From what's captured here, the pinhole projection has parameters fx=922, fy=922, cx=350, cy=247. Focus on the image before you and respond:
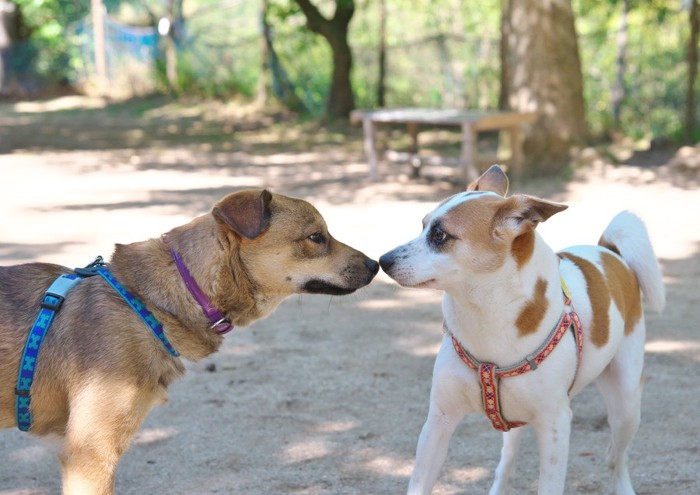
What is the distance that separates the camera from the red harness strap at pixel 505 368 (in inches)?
139

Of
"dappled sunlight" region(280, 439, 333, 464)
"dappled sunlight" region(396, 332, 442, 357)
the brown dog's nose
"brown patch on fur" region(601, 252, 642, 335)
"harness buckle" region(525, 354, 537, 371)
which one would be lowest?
"dappled sunlight" region(396, 332, 442, 357)

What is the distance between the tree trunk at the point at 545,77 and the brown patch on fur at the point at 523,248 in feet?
29.2

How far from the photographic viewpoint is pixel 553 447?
357 cm

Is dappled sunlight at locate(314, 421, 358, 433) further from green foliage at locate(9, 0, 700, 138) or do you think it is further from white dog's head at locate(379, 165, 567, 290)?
green foliage at locate(9, 0, 700, 138)

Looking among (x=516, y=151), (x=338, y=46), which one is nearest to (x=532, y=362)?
(x=516, y=151)

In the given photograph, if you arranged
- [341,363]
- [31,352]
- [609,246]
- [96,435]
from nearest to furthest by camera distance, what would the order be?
[96,435] → [31,352] → [609,246] → [341,363]

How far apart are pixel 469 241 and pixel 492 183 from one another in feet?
2.21

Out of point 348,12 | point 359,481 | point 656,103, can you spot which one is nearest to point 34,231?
point 359,481

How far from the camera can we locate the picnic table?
11406 millimetres

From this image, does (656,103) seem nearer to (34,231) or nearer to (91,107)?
(34,231)

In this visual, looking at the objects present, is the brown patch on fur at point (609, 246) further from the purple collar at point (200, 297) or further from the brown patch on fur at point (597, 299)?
the purple collar at point (200, 297)

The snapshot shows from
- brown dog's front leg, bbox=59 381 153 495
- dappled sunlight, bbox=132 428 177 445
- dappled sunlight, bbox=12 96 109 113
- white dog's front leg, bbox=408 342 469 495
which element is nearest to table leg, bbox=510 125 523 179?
dappled sunlight, bbox=132 428 177 445

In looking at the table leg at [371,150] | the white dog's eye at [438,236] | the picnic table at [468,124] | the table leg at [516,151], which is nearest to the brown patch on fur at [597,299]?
the white dog's eye at [438,236]

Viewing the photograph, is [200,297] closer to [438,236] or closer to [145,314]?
[145,314]
